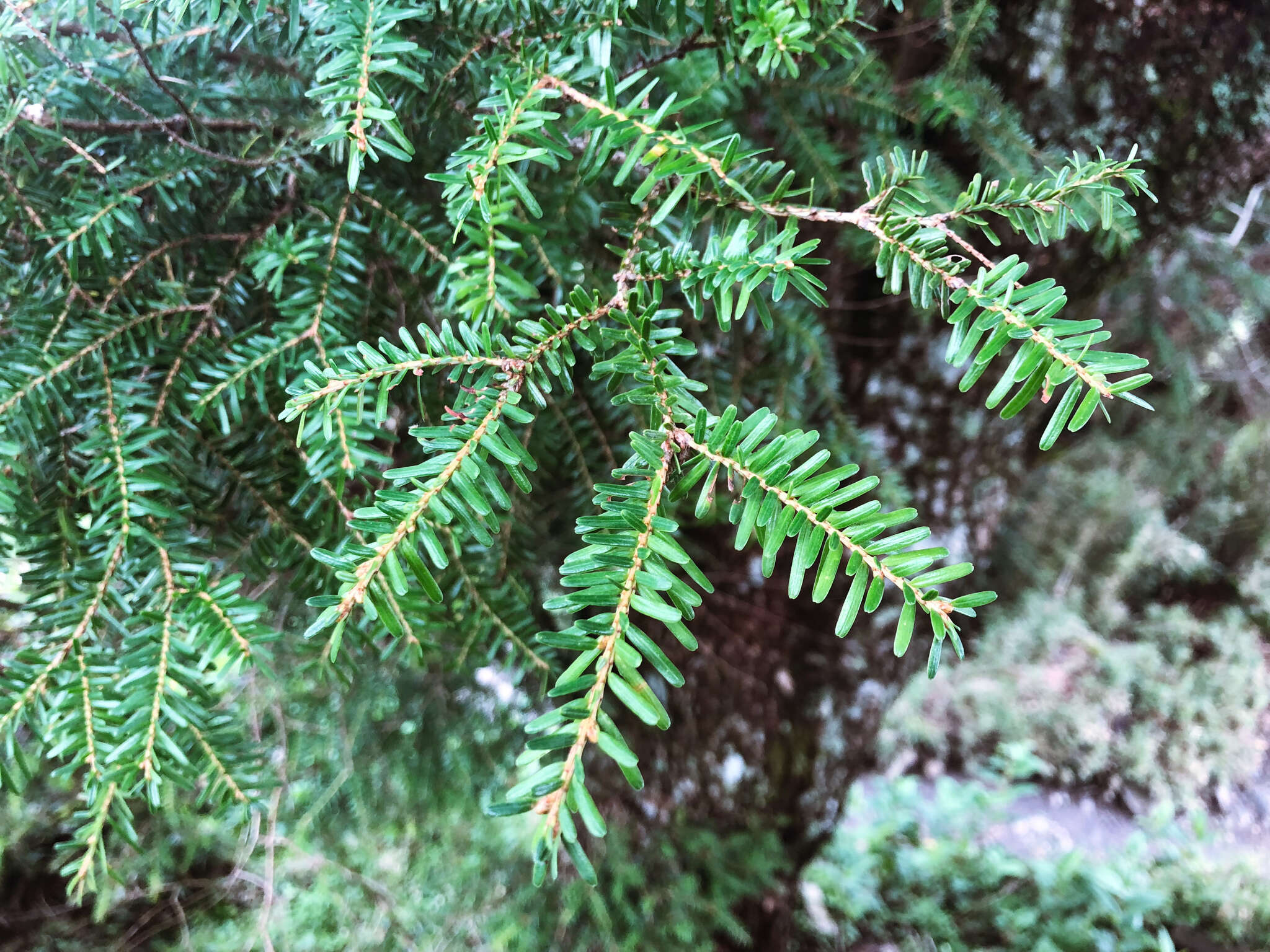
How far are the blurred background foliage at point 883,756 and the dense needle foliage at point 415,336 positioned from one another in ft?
0.29

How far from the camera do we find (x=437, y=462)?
10.7 inches

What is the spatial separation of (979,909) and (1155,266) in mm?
1465

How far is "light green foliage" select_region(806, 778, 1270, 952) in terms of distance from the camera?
1.53 m

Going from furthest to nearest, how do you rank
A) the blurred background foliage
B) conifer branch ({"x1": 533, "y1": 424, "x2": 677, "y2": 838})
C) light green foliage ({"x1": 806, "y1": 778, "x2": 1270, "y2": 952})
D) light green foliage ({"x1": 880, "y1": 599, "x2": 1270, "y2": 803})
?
light green foliage ({"x1": 880, "y1": 599, "x2": 1270, "y2": 803}) < light green foliage ({"x1": 806, "y1": 778, "x2": 1270, "y2": 952}) < the blurred background foliage < conifer branch ({"x1": 533, "y1": 424, "x2": 677, "y2": 838})

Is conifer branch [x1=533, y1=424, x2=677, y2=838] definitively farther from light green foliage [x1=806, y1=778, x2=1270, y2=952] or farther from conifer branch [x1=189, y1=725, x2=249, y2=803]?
light green foliage [x1=806, y1=778, x2=1270, y2=952]

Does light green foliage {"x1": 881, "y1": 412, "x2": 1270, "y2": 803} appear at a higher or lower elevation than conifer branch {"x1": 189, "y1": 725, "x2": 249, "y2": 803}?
lower

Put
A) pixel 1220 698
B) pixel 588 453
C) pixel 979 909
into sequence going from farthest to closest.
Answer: pixel 1220 698 < pixel 979 909 < pixel 588 453

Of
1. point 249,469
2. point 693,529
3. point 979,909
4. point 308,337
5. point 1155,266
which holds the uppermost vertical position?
point 1155,266

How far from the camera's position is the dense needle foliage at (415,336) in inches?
10.5

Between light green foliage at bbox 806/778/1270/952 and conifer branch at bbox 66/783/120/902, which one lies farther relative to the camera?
light green foliage at bbox 806/778/1270/952

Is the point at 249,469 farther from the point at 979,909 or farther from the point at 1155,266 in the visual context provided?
the point at 979,909

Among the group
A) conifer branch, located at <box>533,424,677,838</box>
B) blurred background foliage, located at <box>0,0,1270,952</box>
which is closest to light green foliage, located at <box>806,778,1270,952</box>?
blurred background foliage, located at <box>0,0,1270,952</box>

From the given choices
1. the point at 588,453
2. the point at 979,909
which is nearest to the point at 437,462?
the point at 588,453

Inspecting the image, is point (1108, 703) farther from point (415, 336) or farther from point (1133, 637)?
point (415, 336)
